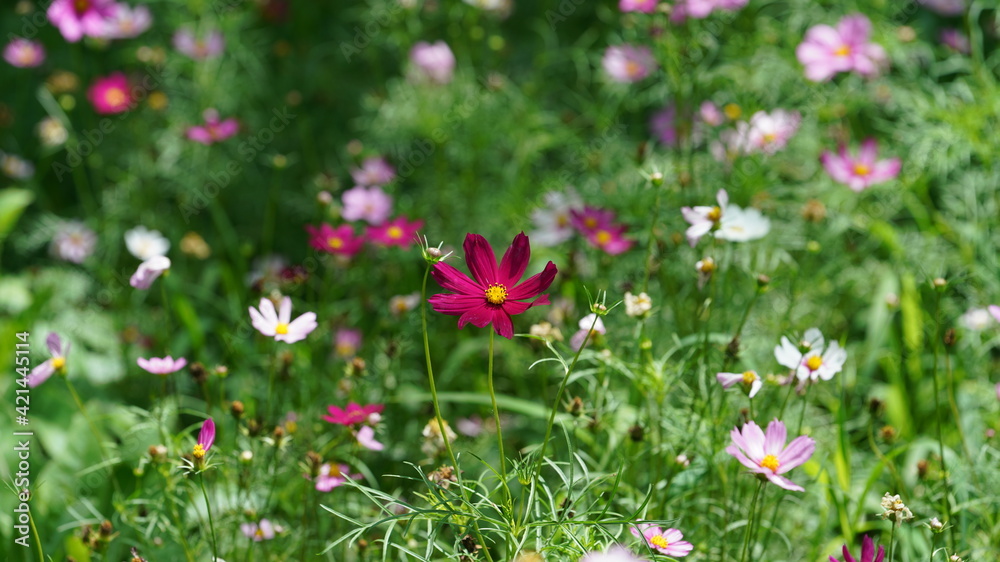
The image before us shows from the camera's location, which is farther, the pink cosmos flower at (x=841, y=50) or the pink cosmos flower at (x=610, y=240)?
the pink cosmos flower at (x=841, y=50)

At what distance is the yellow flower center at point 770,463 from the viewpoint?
97 centimetres

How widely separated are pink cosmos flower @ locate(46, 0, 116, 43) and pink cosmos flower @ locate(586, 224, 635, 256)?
1.40 m

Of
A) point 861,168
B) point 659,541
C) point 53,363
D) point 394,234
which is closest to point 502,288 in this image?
point 659,541

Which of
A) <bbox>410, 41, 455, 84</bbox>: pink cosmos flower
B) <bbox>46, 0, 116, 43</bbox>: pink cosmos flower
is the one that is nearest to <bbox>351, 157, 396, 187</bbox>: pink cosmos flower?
<bbox>410, 41, 455, 84</bbox>: pink cosmos flower

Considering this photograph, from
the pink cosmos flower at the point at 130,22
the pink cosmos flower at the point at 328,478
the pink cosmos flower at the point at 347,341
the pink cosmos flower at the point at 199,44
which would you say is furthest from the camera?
the pink cosmos flower at the point at 130,22

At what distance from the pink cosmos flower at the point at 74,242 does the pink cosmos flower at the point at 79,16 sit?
478mm

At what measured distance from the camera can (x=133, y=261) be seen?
240 centimetres

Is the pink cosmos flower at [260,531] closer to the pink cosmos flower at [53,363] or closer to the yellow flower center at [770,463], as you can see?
the pink cosmos flower at [53,363]

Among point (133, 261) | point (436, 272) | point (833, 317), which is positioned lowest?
point (133, 261)

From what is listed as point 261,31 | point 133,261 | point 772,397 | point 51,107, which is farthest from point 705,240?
point 51,107

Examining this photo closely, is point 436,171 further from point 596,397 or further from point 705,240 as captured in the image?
point 596,397

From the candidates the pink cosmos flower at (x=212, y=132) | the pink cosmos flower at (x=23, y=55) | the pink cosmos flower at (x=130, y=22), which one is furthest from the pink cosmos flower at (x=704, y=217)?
the pink cosmos flower at (x=23, y=55)

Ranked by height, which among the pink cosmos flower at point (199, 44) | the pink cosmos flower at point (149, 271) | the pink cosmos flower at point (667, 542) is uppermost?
the pink cosmos flower at point (149, 271)

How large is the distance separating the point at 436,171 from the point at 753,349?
93 centimetres
